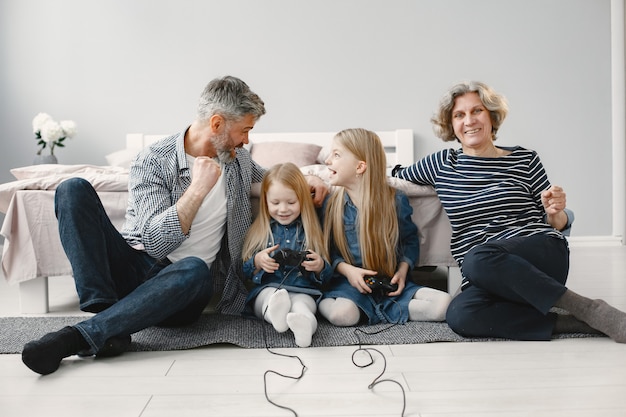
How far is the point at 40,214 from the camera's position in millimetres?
2135

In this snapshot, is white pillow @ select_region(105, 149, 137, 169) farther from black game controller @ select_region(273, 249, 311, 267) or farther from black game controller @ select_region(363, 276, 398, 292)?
black game controller @ select_region(363, 276, 398, 292)

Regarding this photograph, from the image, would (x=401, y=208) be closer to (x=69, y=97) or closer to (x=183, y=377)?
(x=183, y=377)

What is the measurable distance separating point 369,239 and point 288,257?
0.94ft

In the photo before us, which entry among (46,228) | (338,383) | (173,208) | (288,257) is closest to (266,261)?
(288,257)

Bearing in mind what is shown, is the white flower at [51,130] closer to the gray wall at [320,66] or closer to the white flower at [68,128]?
the white flower at [68,128]

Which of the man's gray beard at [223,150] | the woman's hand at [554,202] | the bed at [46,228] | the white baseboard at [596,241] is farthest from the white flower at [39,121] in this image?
the white baseboard at [596,241]

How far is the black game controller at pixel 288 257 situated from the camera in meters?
1.84

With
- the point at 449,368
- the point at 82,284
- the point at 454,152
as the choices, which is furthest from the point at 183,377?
the point at 454,152

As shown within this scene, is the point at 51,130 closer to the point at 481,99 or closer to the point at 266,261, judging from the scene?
the point at 266,261

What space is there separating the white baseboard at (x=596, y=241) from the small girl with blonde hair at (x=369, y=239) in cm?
250

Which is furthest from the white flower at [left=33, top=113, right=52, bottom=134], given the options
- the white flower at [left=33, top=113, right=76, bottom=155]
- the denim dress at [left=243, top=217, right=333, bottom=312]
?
the denim dress at [left=243, top=217, right=333, bottom=312]

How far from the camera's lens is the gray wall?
394 cm

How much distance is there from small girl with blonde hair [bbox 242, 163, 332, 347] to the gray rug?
0.24 feet

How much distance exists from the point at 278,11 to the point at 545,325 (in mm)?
2950
